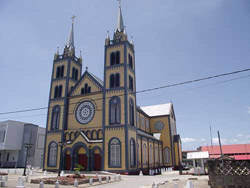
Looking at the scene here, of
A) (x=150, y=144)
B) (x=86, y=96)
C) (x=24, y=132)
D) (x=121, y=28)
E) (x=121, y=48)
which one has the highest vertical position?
(x=121, y=28)

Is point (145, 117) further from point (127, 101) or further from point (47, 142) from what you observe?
point (47, 142)

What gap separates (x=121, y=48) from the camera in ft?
131

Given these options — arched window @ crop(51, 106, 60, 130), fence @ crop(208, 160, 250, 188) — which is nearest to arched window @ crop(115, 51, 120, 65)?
arched window @ crop(51, 106, 60, 130)

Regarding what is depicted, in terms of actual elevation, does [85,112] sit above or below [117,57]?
→ below

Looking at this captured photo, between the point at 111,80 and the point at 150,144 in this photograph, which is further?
the point at 150,144

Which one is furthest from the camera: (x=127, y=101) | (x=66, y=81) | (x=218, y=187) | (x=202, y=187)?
(x=66, y=81)

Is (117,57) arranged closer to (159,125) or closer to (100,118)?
(100,118)

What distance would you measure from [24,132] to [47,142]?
75.3ft

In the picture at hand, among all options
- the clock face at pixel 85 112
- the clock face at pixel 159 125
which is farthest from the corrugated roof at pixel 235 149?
the clock face at pixel 85 112

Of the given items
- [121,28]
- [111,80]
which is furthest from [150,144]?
[121,28]

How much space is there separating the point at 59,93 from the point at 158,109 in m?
26.7

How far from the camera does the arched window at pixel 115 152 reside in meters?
33.2

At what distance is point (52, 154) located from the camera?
38969 mm

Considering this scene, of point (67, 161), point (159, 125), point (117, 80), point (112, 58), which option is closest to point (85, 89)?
point (117, 80)
